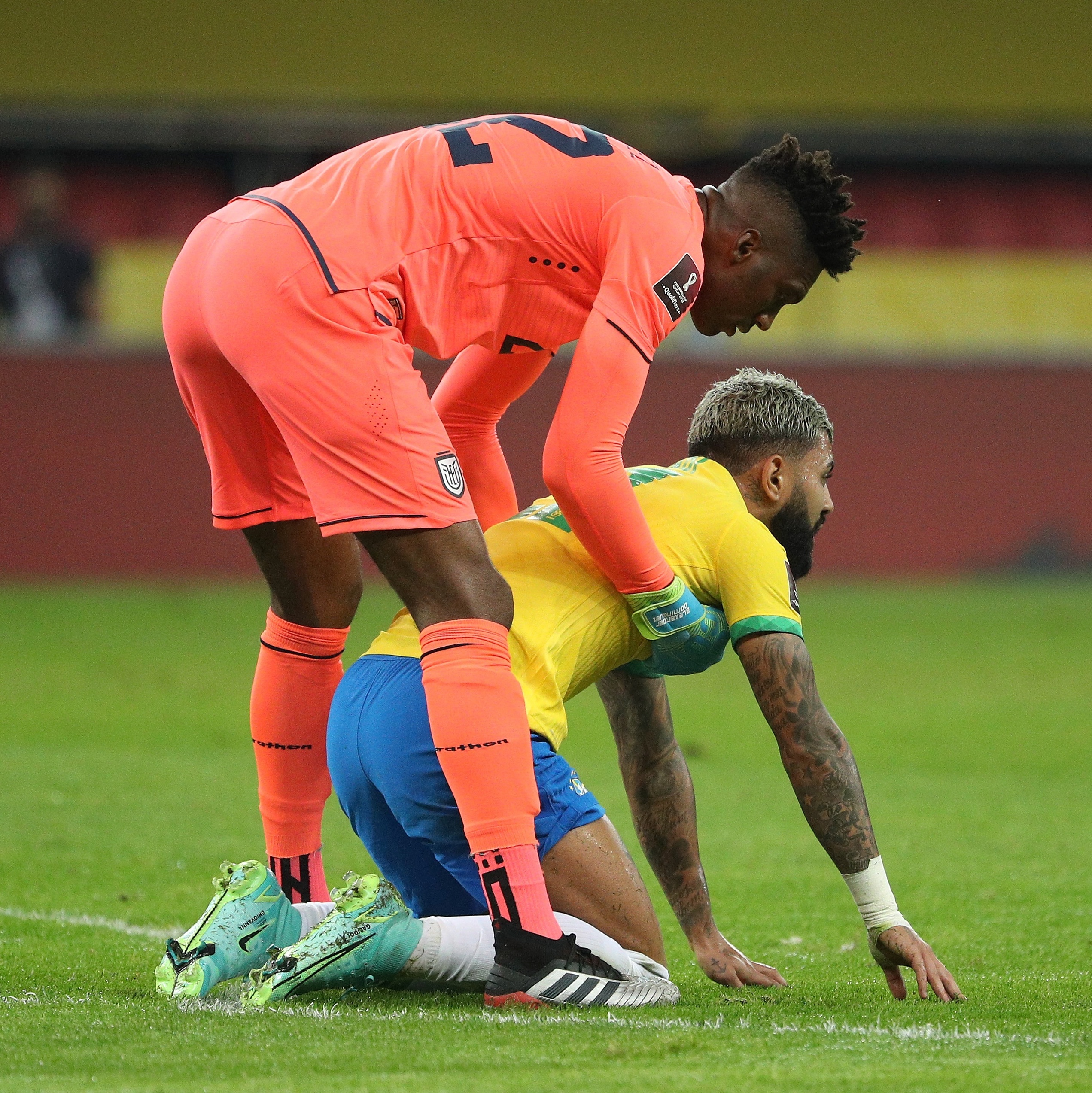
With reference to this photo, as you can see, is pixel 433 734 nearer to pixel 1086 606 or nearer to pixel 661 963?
pixel 661 963

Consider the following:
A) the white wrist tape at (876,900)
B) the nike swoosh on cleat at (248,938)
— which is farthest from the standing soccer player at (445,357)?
the white wrist tape at (876,900)

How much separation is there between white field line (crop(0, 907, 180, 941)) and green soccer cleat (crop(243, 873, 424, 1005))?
968 millimetres

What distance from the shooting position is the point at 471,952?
372 centimetres

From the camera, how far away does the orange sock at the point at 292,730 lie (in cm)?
420

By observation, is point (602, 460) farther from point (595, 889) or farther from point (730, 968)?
point (730, 968)

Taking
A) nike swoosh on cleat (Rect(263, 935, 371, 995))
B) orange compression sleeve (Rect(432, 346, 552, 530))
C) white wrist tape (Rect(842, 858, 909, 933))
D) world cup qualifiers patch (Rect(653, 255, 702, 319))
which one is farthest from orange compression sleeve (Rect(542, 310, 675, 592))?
nike swoosh on cleat (Rect(263, 935, 371, 995))

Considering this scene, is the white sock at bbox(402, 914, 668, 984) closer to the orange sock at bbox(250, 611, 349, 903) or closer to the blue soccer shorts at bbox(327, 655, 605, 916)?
the blue soccer shorts at bbox(327, 655, 605, 916)

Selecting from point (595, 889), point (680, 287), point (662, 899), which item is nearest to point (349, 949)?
point (595, 889)

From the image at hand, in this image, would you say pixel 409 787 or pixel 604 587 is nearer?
pixel 409 787

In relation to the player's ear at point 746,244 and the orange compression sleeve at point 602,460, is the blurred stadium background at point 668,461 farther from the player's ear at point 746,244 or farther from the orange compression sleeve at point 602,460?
the player's ear at point 746,244

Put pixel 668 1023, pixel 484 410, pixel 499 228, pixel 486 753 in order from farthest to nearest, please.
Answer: pixel 484 410
pixel 499 228
pixel 486 753
pixel 668 1023

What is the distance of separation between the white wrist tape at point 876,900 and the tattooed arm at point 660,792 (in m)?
0.50

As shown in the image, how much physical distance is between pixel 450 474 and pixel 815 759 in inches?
39.7

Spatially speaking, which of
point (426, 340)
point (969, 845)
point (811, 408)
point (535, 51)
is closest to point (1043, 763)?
point (969, 845)
